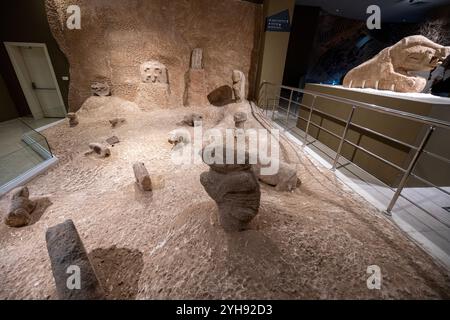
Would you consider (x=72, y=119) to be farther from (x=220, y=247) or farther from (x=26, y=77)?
(x=220, y=247)

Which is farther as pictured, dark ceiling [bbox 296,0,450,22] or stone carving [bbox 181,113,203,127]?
dark ceiling [bbox 296,0,450,22]

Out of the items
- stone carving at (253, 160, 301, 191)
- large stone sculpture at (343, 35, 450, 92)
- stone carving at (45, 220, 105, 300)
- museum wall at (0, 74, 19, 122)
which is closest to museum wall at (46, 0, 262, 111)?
museum wall at (0, 74, 19, 122)

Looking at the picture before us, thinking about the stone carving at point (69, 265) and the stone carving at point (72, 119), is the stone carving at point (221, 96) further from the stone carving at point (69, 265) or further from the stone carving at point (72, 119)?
the stone carving at point (69, 265)

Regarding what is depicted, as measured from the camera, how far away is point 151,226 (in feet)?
A: 7.94

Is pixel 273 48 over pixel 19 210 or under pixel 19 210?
over

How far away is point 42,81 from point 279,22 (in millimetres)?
9369

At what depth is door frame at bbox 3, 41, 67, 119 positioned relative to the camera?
273 inches

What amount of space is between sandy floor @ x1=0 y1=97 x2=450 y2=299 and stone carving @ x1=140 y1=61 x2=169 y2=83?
17.2ft

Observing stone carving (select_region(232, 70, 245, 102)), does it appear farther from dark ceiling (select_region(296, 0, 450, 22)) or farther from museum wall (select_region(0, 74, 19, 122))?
museum wall (select_region(0, 74, 19, 122))

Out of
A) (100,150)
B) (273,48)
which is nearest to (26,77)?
(100,150)

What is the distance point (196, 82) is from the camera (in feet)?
26.0
